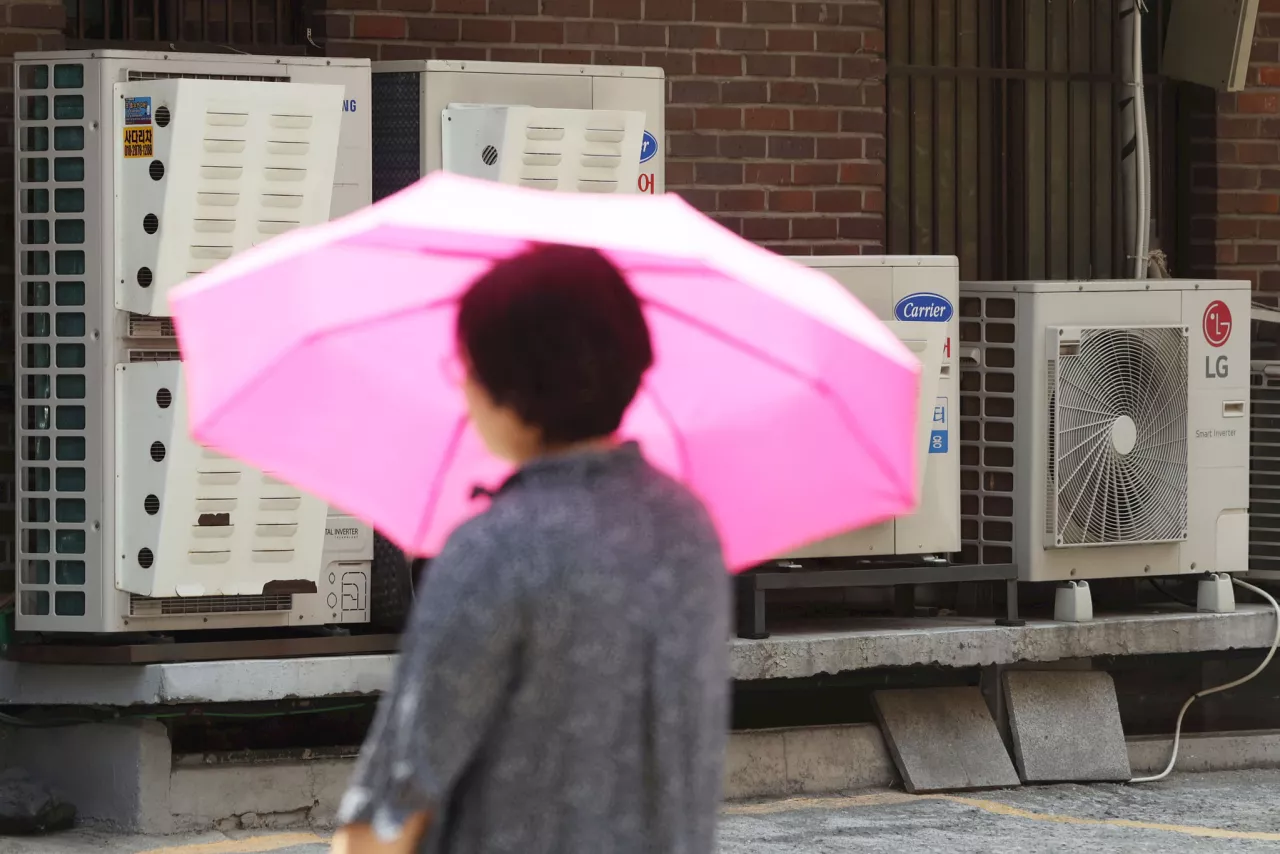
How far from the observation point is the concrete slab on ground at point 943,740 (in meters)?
7.69

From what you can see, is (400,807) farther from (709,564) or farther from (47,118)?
(47,118)

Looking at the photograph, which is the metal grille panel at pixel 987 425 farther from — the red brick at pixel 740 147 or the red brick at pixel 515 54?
the red brick at pixel 515 54

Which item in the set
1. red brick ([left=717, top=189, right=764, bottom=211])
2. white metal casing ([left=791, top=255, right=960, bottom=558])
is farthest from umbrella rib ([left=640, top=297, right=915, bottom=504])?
red brick ([left=717, top=189, right=764, bottom=211])

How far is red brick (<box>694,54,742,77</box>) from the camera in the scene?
26.0 ft

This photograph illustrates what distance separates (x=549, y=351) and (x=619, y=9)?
5784mm

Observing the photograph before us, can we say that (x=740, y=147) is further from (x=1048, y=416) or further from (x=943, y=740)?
(x=943, y=740)

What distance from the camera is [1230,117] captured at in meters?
8.82

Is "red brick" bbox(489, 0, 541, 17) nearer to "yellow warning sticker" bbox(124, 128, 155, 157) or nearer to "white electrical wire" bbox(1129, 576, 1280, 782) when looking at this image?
"yellow warning sticker" bbox(124, 128, 155, 157)

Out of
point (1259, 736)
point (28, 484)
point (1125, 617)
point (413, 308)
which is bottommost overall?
point (1259, 736)

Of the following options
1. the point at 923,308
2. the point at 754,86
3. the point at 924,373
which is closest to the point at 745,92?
the point at 754,86

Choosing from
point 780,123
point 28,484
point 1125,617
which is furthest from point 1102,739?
point 28,484

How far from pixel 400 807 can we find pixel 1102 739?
633 cm

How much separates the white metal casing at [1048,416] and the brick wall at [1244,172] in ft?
2.89

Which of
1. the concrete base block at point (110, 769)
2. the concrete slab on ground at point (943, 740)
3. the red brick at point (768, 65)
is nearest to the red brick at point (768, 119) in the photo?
the red brick at point (768, 65)
